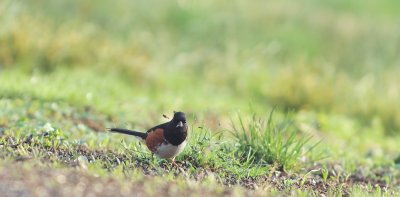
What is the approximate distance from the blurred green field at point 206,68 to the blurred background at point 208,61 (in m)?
0.02

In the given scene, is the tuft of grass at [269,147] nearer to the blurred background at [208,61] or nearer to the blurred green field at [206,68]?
the blurred green field at [206,68]

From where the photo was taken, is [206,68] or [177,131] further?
[206,68]

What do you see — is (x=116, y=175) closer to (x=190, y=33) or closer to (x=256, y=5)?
(x=190, y=33)

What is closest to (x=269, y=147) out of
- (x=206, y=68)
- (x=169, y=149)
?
(x=169, y=149)

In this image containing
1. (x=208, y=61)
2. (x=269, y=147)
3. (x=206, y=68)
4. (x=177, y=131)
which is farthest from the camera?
(x=208, y=61)

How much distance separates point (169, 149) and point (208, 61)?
29.3ft

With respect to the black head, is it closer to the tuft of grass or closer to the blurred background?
the tuft of grass

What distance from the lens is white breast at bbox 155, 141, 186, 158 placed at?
250 inches

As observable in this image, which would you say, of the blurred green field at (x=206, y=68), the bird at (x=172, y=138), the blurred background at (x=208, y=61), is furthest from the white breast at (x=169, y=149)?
the blurred background at (x=208, y=61)

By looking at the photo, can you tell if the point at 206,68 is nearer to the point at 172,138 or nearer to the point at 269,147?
the point at 269,147

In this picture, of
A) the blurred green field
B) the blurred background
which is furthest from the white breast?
the blurred background

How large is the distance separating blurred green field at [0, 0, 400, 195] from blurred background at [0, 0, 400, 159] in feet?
0.08

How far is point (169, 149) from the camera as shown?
636cm

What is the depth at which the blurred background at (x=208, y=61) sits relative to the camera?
1148 cm
